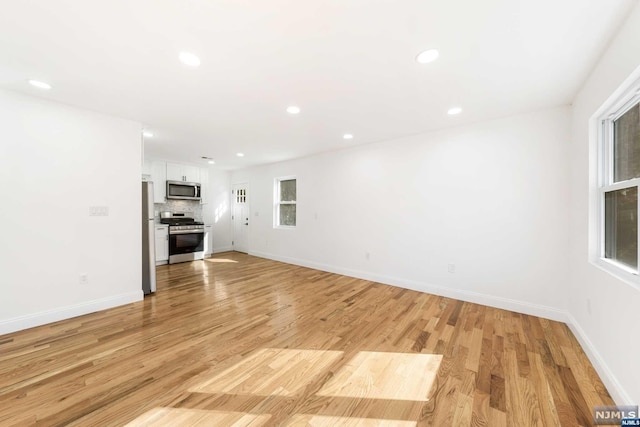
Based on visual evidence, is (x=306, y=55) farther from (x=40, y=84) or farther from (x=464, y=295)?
(x=464, y=295)

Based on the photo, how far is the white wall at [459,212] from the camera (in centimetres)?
289

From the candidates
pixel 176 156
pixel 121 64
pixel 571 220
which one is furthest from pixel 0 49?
pixel 571 220

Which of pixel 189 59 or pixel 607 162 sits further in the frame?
pixel 607 162

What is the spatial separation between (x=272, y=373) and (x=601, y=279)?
108 inches

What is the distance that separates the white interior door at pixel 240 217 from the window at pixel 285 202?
1.21 meters

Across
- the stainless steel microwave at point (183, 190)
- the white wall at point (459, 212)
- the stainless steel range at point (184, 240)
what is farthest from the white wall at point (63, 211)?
the white wall at point (459, 212)

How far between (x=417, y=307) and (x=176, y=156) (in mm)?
5793

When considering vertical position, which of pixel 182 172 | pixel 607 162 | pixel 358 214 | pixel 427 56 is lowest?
pixel 358 214

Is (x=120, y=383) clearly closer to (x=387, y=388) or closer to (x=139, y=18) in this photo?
(x=387, y=388)

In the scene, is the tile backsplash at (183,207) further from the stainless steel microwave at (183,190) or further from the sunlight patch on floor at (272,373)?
the sunlight patch on floor at (272,373)

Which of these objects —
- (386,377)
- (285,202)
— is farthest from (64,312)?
(285,202)

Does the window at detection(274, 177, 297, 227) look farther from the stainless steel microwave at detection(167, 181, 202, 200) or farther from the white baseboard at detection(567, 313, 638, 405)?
the white baseboard at detection(567, 313, 638, 405)

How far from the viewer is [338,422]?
4.75 feet

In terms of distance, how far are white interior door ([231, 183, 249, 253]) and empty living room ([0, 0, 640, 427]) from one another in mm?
2654
